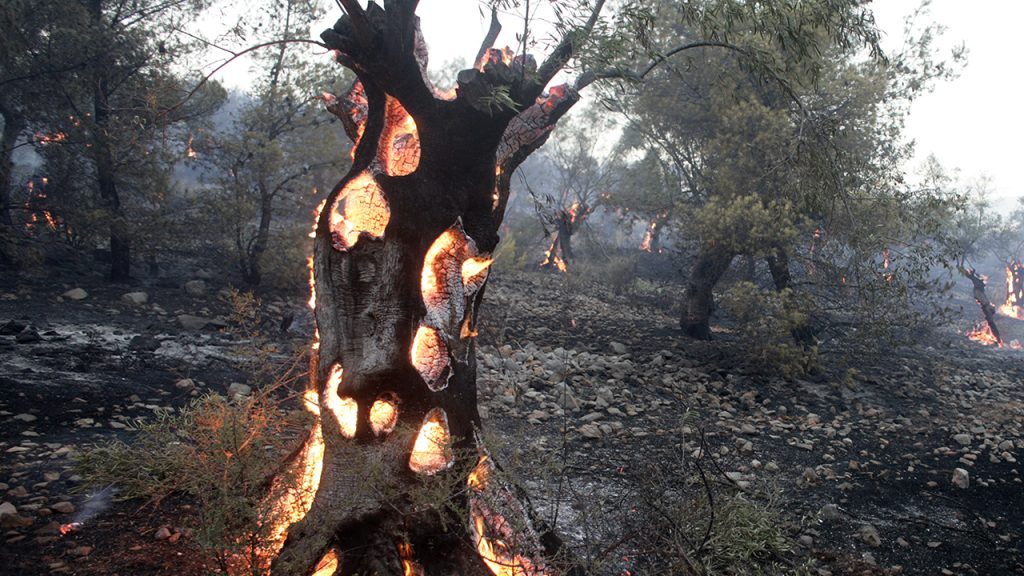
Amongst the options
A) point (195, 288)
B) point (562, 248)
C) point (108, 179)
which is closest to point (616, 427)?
point (195, 288)

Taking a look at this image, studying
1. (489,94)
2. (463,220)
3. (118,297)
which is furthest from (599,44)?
(118,297)

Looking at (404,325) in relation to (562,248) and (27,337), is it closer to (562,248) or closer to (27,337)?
(27,337)

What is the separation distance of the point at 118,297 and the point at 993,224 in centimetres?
3305

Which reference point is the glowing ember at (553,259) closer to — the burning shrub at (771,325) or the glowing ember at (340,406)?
the burning shrub at (771,325)

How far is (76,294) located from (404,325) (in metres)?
9.77

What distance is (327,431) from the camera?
3678mm

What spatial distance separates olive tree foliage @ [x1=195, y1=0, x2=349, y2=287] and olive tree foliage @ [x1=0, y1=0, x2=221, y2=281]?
1.21m

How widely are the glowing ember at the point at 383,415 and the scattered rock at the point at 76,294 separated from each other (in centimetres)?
959

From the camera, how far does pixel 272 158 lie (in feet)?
43.3

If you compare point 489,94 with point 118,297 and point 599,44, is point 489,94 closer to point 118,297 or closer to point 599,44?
point 599,44

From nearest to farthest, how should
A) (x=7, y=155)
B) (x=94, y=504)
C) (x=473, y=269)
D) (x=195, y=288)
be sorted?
(x=473, y=269)
(x=94, y=504)
(x=7, y=155)
(x=195, y=288)

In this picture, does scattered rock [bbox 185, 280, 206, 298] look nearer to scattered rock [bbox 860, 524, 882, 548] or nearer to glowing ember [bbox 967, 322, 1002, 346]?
scattered rock [bbox 860, 524, 882, 548]

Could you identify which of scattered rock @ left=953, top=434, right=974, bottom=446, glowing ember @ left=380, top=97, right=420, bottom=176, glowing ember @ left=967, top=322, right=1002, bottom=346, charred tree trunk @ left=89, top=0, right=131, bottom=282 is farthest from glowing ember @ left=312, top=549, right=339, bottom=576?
glowing ember @ left=967, top=322, right=1002, bottom=346

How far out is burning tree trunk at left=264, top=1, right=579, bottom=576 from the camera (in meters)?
3.58
